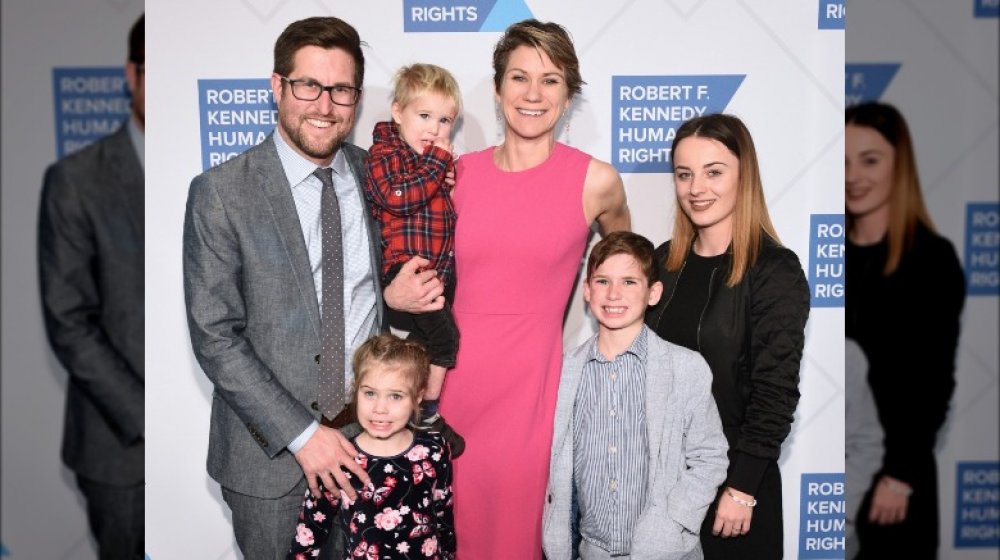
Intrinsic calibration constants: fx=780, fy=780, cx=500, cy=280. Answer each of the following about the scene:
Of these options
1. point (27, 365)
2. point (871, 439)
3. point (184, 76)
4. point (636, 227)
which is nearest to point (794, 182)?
point (636, 227)

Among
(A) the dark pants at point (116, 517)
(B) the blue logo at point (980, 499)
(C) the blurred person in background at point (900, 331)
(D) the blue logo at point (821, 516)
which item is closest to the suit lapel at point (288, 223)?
(A) the dark pants at point (116, 517)

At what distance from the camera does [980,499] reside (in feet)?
4.54

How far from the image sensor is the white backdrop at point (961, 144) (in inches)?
49.3

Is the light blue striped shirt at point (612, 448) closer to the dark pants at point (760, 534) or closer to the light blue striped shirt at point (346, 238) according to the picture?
the dark pants at point (760, 534)

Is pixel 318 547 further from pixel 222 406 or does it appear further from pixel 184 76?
pixel 184 76

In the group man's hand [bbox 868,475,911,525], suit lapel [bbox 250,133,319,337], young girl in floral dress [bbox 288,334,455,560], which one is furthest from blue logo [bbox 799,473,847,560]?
suit lapel [bbox 250,133,319,337]

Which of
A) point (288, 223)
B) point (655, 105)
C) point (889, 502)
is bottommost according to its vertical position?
point (889, 502)

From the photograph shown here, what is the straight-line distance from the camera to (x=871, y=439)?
1646 mm

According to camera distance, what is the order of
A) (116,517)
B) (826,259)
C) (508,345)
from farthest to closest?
1. (826,259)
2. (116,517)
3. (508,345)

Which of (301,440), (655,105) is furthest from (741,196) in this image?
(301,440)

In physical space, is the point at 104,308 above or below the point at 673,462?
above

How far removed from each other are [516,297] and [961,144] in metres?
1.73

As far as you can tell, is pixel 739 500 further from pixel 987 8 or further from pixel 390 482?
A: pixel 987 8

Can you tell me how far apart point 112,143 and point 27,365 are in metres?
0.84
